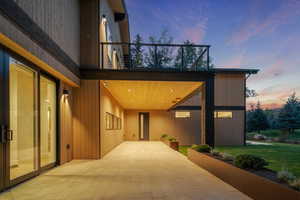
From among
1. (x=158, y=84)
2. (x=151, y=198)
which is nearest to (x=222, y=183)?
(x=151, y=198)

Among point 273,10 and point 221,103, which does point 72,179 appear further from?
point 273,10

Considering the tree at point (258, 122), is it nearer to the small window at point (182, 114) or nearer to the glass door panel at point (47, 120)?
the small window at point (182, 114)

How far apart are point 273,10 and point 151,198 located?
Answer: 14293 millimetres

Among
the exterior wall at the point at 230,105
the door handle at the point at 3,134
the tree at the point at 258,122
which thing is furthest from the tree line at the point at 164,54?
the door handle at the point at 3,134

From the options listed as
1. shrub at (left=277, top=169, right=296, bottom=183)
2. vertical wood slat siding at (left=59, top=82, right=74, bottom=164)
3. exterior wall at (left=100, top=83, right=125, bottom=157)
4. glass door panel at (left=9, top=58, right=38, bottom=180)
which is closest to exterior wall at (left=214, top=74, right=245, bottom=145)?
exterior wall at (left=100, top=83, right=125, bottom=157)

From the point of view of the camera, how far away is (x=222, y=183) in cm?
410

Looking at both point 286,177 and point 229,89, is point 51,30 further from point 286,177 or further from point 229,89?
point 229,89

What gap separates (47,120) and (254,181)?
523 centimetres

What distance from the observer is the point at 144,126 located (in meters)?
16.2

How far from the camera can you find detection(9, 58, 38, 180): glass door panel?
12.3 ft

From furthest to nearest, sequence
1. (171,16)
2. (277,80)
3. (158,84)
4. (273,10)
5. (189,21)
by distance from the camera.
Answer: (277,80) < (171,16) < (189,21) < (273,10) < (158,84)

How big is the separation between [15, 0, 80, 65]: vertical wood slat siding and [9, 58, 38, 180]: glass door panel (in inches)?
41.9

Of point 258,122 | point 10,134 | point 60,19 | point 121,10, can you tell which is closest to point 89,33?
point 60,19

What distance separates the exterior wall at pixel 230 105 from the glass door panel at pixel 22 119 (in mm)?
12657
